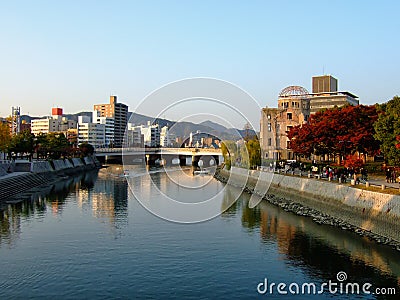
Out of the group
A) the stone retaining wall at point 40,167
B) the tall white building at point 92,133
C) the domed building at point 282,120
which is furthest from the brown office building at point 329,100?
the tall white building at point 92,133

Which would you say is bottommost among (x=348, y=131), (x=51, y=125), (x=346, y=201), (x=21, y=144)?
(x=346, y=201)

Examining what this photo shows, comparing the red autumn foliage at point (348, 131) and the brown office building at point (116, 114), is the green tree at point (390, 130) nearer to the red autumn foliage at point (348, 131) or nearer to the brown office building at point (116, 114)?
the red autumn foliage at point (348, 131)

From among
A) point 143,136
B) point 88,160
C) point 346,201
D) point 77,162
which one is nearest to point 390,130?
point 346,201

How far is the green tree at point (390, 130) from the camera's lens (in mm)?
30562

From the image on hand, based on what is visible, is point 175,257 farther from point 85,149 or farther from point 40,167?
point 85,149

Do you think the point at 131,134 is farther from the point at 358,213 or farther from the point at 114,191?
the point at 358,213

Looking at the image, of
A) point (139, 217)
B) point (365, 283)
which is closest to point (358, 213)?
point (365, 283)

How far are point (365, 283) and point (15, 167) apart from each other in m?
45.4

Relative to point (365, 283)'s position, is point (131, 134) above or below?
above

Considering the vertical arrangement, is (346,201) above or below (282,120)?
below

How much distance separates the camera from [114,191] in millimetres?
46812

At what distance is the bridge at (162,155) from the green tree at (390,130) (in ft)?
160

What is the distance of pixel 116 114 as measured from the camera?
163 m

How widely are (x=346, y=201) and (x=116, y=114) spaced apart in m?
143
